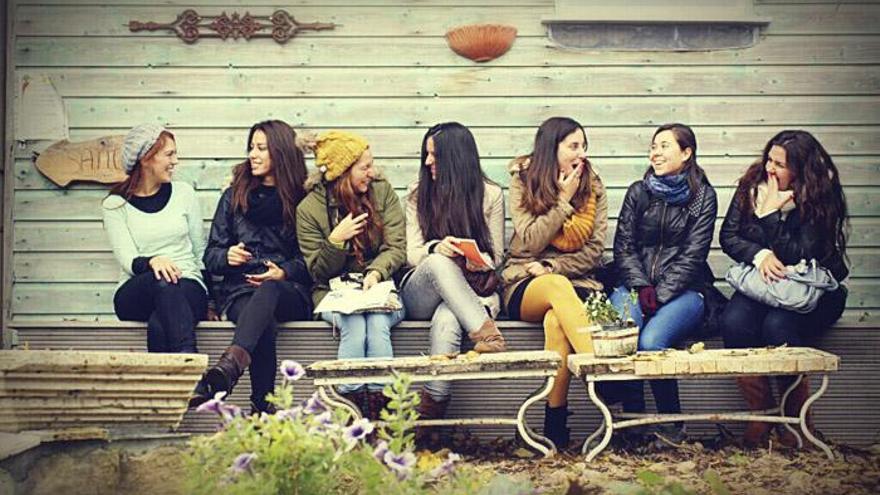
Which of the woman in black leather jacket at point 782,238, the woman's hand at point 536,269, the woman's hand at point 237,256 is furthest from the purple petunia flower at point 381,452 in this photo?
the woman in black leather jacket at point 782,238

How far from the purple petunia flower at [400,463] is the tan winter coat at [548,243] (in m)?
2.63

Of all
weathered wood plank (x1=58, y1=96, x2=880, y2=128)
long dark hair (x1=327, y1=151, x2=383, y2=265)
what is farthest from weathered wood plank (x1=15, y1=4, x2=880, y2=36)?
long dark hair (x1=327, y1=151, x2=383, y2=265)

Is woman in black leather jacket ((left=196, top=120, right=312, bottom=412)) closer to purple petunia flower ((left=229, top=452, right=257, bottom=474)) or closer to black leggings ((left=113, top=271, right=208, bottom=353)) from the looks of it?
black leggings ((left=113, top=271, right=208, bottom=353))

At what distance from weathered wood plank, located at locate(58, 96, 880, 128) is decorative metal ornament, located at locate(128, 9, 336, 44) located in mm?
357

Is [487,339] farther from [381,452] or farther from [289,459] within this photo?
[289,459]

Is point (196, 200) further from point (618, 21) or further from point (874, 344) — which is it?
point (874, 344)

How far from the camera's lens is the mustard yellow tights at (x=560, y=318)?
657 cm

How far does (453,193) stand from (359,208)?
487mm

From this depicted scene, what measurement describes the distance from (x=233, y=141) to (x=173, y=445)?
2.41 metres

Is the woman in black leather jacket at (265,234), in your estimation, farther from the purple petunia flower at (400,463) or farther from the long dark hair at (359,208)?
the purple petunia flower at (400,463)

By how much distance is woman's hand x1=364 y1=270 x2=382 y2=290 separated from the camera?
684 centimetres

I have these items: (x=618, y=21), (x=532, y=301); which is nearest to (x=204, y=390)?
(x=532, y=301)

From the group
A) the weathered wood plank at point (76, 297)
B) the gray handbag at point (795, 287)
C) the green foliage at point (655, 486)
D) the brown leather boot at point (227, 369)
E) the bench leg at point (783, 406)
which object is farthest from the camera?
the weathered wood plank at point (76, 297)

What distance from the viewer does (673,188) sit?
695cm
